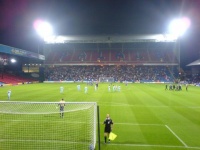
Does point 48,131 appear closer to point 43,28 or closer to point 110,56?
point 43,28

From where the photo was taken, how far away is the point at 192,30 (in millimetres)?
60750

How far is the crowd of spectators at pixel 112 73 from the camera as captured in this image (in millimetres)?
72938

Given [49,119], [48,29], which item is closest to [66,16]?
[48,29]

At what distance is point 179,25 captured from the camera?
6112 centimetres

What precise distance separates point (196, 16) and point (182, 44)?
20927mm

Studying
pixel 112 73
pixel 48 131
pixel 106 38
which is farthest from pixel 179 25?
pixel 48 131

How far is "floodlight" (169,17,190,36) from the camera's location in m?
59.5

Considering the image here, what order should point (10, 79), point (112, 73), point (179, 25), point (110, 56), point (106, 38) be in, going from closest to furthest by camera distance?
point (10, 79) < point (179, 25) < point (106, 38) < point (112, 73) < point (110, 56)

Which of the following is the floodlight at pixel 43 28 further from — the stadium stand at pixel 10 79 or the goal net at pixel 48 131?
the goal net at pixel 48 131

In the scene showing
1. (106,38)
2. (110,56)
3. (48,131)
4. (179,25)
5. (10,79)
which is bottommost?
(48,131)

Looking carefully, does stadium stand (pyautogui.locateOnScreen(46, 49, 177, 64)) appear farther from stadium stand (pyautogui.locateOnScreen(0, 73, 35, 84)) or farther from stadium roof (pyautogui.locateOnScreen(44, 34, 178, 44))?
stadium stand (pyautogui.locateOnScreen(0, 73, 35, 84))

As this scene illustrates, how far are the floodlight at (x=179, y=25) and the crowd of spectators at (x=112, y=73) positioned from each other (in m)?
15.6

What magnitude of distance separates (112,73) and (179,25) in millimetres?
27260

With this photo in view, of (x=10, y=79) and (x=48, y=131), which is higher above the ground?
(x=10, y=79)
